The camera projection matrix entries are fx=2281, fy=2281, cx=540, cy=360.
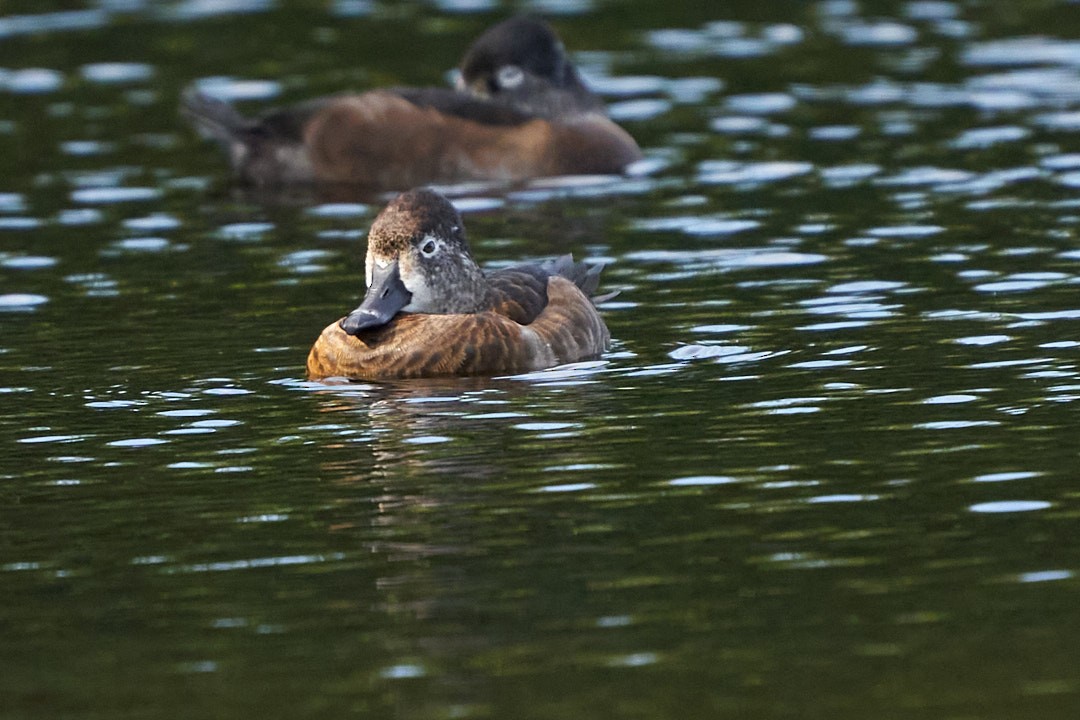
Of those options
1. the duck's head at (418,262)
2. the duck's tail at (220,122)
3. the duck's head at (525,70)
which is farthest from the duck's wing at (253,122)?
the duck's head at (418,262)

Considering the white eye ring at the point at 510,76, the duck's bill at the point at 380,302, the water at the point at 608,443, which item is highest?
the white eye ring at the point at 510,76

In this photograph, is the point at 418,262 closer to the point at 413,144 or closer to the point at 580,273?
the point at 580,273

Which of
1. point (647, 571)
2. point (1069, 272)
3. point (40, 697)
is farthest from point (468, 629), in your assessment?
point (1069, 272)

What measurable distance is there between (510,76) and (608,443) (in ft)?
33.3

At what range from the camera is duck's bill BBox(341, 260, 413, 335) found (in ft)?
37.1

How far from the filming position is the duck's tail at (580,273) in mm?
12891

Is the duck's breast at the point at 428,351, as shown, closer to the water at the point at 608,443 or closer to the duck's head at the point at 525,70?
the water at the point at 608,443

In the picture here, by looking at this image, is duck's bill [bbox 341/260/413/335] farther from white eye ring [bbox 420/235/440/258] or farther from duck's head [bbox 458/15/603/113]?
duck's head [bbox 458/15/603/113]

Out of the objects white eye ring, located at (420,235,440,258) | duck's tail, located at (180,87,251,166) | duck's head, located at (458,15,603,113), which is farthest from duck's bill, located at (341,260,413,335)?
duck's head, located at (458,15,603,113)

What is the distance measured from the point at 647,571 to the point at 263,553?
4.71 ft

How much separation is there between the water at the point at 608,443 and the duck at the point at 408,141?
0.42 m

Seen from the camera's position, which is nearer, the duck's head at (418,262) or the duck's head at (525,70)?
the duck's head at (418,262)

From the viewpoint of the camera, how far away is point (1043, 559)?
25.1ft

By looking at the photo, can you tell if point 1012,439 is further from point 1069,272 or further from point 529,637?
point 1069,272
